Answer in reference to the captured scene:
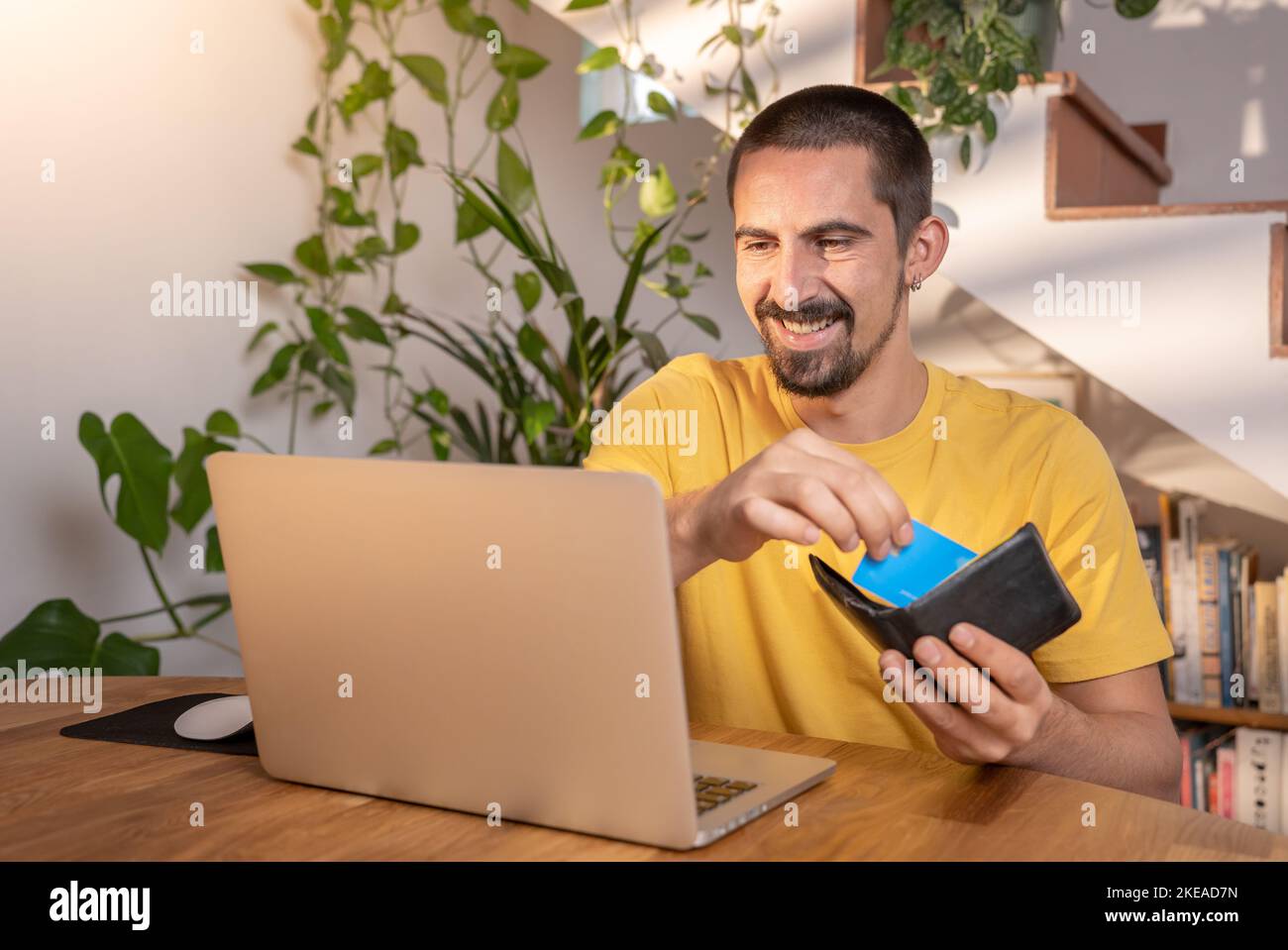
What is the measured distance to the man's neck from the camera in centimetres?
163

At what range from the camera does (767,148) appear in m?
1.60

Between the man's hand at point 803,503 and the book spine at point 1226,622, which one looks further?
the book spine at point 1226,622

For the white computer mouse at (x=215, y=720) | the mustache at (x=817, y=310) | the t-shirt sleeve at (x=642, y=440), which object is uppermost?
the mustache at (x=817, y=310)

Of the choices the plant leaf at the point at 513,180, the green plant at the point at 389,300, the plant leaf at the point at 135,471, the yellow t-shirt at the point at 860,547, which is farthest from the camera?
the plant leaf at the point at 513,180

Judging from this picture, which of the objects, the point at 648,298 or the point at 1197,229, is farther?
the point at 648,298

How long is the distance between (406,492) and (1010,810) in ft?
1.77

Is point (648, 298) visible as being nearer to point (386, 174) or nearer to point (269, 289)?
point (386, 174)

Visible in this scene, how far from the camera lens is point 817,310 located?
159 centimetres

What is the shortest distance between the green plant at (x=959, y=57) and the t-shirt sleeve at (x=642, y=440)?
Result: 0.78m

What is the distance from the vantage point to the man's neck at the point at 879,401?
1.63 meters

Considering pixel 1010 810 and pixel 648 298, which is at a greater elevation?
pixel 648 298

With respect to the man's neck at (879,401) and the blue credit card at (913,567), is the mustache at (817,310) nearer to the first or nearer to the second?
the man's neck at (879,401)

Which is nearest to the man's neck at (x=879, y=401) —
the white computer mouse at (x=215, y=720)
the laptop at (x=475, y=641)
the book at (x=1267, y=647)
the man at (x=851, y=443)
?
the man at (x=851, y=443)
